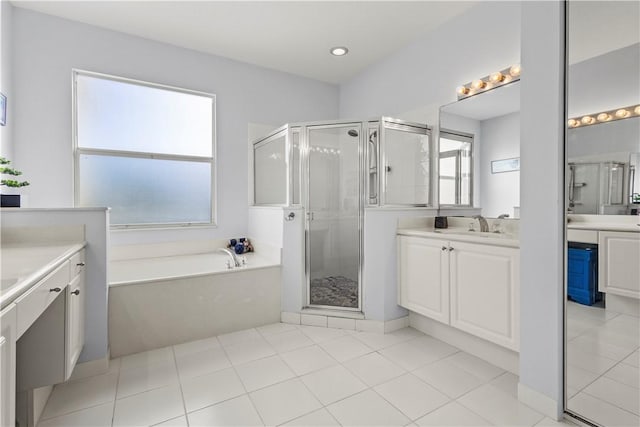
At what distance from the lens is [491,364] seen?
6.64 feet

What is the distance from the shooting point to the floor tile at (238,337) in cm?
236

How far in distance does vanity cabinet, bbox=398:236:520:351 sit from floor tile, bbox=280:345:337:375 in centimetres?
82

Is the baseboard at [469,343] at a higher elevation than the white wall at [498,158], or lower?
lower

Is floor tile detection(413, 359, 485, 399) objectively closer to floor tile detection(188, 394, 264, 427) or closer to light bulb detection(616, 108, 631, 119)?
floor tile detection(188, 394, 264, 427)

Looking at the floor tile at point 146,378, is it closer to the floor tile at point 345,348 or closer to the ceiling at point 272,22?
the floor tile at point 345,348

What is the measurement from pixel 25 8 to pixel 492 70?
3.81m

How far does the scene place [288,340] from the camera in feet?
7.84

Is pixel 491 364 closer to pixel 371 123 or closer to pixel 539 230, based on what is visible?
pixel 539 230

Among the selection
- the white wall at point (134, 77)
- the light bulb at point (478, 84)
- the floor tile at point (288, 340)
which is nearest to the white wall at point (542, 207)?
the light bulb at point (478, 84)

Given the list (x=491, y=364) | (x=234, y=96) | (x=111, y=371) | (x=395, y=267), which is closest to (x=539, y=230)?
(x=491, y=364)

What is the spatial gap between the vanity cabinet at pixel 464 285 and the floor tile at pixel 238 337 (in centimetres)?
124

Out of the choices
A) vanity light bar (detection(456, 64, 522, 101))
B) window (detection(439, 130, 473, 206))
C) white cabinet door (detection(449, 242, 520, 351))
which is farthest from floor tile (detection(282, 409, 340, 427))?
vanity light bar (detection(456, 64, 522, 101))

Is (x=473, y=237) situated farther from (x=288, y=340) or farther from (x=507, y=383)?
(x=288, y=340)

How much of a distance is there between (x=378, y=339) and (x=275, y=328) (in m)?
0.86
